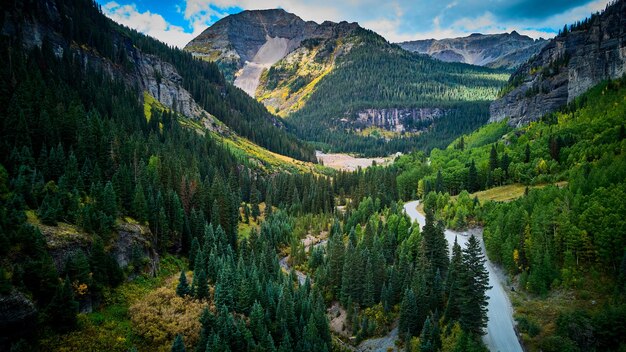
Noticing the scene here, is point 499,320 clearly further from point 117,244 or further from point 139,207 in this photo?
point 139,207

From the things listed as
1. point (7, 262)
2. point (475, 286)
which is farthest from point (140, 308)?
point (475, 286)

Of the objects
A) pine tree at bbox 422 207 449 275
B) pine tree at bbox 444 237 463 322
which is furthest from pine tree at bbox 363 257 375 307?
pine tree at bbox 444 237 463 322

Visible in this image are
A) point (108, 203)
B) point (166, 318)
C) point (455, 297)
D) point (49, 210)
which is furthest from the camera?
point (108, 203)

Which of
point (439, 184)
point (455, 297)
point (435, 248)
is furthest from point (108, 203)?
point (439, 184)

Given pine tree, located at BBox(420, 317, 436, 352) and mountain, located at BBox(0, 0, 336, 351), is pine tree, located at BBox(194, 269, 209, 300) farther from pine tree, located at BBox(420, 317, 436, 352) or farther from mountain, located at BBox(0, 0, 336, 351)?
pine tree, located at BBox(420, 317, 436, 352)

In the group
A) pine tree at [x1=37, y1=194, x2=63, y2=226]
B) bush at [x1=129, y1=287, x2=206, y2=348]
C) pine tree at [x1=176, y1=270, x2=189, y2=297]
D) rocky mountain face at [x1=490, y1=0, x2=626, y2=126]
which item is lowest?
bush at [x1=129, y1=287, x2=206, y2=348]

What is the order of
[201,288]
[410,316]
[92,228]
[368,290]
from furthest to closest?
[368,290] < [410,316] < [201,288] < [92,228]
